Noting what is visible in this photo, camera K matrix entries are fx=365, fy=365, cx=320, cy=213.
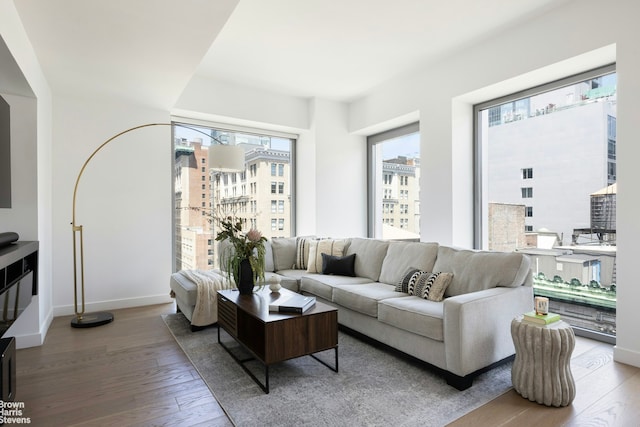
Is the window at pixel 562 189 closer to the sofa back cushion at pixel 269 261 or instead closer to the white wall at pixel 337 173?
the white wall at pixel 337 173

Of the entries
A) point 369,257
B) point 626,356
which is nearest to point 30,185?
point 369,257

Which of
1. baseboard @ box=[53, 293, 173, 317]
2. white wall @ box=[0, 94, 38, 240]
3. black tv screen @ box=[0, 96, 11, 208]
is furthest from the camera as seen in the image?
baseboard @ box=[53, 293, 173, 317]

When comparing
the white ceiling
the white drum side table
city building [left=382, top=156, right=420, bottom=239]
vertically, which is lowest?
the white drum side table

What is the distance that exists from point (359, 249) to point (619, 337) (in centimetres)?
236

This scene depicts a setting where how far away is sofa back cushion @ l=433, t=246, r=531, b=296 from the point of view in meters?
2.72

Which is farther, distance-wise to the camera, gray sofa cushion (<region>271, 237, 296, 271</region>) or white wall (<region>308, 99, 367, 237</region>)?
white wall (<region>308, 99, 367, 237</region>)

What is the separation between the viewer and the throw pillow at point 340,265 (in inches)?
159

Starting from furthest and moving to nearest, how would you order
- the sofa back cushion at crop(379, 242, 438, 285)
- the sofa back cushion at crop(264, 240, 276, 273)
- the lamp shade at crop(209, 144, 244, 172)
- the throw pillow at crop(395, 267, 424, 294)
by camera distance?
the sofa back cushion at crop(264, 240, 276, 273), the lamp shade at crop(209, 144, 244, 172), the sofa back cushion at crop(379, 242, 438, 285), the throw pillow at crop(395, 267, 424, 294)

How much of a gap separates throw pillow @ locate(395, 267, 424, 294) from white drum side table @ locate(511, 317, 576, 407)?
3.36ft

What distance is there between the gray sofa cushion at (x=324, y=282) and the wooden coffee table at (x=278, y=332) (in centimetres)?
87

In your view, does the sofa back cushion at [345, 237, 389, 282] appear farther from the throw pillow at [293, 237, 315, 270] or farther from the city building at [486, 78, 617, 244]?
→ the city building at [486, 78, 617, 244]

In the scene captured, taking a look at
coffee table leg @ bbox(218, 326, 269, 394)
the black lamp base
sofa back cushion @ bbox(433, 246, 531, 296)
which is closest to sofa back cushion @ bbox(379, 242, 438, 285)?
sofa back cushion @ bbox(433, 246, 531, 296)

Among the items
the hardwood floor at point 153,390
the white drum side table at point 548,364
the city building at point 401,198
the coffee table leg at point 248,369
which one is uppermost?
the city building at point 401,198

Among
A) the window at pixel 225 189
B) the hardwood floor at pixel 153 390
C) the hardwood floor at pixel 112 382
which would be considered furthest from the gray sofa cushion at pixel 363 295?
the window at pixel 225 189
